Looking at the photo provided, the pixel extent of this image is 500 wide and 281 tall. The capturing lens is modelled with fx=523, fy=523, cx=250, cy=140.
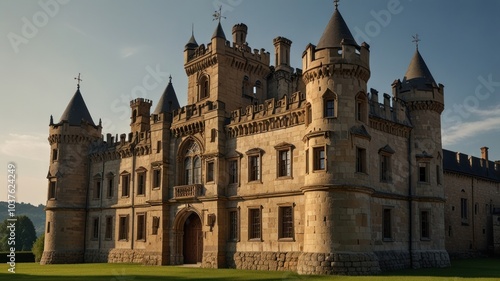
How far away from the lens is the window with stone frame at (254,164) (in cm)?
3449

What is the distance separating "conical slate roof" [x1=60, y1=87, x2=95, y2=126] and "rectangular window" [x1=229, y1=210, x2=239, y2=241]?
71.5 feet

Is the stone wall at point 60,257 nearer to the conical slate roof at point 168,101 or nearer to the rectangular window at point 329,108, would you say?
the conical slate roof at point 168,101

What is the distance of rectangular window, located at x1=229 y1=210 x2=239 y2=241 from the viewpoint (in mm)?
35281

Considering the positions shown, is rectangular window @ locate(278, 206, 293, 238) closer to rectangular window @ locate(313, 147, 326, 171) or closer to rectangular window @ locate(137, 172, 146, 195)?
rectangular window @ locate(313, 147, 326, 171)

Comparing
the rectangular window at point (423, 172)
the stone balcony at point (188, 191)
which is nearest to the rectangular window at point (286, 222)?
the stone balcony at point (188, 191)

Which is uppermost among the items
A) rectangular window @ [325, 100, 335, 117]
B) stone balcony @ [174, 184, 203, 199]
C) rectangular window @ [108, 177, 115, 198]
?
rectangular window @ [325, 100, 335, 117]

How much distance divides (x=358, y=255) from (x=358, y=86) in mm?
9625

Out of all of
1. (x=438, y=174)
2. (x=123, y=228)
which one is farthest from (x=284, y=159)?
(x=123, y=228)

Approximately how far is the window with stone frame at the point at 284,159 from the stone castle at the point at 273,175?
0.10 meters

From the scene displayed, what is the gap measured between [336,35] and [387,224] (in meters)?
12.3

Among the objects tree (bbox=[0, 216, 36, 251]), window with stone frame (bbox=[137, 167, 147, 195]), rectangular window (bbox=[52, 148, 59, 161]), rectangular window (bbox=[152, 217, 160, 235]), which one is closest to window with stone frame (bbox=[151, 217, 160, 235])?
rectangular window (bbox=[152, 217, 160, 235])

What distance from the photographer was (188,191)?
125 feet

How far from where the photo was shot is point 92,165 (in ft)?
165

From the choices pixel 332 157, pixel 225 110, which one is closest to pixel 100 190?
pixel 225 110
